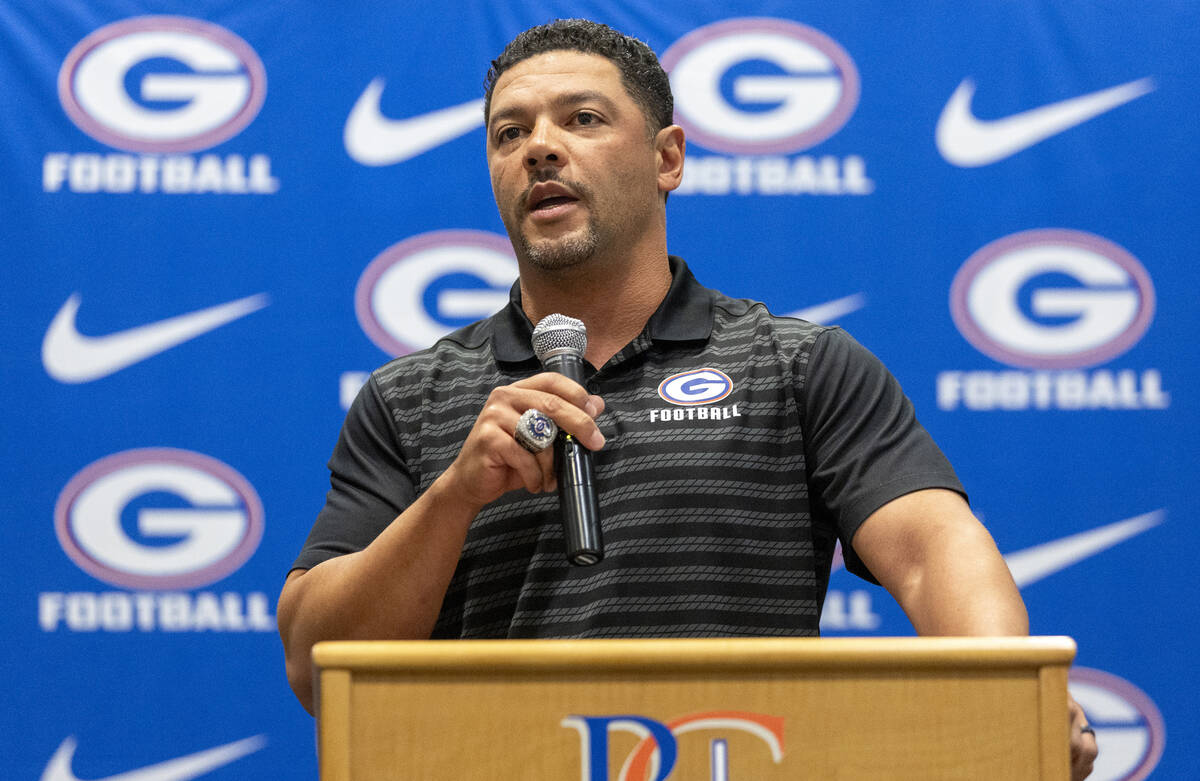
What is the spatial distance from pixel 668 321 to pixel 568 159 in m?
0.27

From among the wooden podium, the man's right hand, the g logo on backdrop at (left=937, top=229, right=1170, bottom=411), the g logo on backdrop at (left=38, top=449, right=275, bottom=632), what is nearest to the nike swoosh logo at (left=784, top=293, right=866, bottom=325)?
the g logo on backdrop at (left=937, top=229, right=1170, bottom=411)

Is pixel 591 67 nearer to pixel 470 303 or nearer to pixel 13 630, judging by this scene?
pixel 470 303

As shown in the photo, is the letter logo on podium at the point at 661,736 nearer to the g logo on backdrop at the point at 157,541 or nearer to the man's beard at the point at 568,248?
the man's beard at the point at 568,248

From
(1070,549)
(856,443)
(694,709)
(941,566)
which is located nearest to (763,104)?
(1070,549)

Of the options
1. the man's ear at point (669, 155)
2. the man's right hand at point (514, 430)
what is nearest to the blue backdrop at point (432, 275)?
the man's ear at point (669, 155)

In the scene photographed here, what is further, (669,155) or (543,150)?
(669,155)

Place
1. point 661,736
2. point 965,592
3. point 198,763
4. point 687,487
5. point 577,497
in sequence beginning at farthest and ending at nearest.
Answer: point 198,763, point 687,487, point 965,592, point 577,497, point 661,736

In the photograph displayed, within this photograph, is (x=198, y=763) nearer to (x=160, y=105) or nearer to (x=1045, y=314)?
(x=160, y=105)

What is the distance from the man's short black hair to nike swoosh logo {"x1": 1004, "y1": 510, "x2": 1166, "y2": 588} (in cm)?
120

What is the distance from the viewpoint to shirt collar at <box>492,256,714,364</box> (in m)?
1.64

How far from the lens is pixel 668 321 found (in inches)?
65.5

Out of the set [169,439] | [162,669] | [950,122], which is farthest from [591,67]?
[162,669]

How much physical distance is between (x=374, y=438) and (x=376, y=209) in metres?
0.99

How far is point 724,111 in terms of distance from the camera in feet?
8.24
